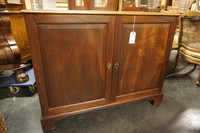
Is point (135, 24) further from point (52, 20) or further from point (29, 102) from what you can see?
point (29, 102)

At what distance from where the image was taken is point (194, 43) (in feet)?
5.88

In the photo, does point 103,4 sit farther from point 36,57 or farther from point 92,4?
point 36,57

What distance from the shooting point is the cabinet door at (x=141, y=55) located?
1022mm

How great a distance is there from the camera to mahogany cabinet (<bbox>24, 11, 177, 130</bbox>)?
2.81 ft

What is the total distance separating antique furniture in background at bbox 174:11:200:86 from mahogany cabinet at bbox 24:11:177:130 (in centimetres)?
73

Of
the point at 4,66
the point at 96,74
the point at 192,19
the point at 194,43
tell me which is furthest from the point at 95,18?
the point at 194,43

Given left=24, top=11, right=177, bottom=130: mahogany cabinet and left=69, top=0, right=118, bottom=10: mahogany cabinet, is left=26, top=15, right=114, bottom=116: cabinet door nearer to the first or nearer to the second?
left=24, top=11, right=177, bottom=130: mahogany cabinet

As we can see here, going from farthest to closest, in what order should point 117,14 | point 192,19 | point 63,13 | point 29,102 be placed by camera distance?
point 192,19 < point 29,102 < point 117,14 < point 63,13

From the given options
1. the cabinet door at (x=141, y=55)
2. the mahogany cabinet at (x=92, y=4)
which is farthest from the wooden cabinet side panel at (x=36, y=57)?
the cabinet door at (x=141, y=55)

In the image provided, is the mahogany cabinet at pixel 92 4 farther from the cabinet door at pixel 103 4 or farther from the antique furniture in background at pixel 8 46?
the antique furniture in background at pixel 8 46

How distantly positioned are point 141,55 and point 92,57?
436 millimetres

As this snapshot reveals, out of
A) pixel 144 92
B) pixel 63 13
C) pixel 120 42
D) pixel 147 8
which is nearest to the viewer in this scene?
pixel 63 13

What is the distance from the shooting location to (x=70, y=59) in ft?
3.14

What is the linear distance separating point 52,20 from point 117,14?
0.43 metres
